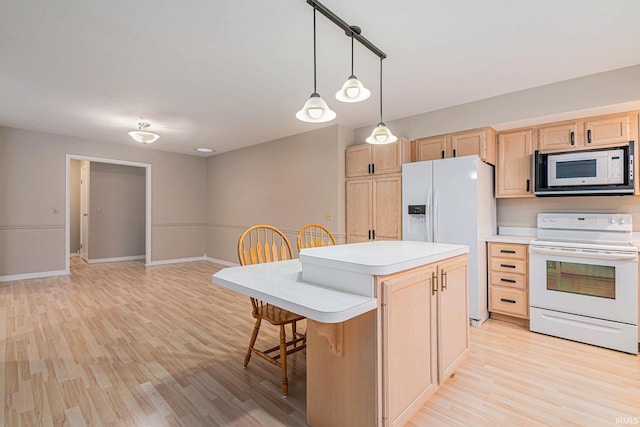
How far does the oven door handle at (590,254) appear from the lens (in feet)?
8.24

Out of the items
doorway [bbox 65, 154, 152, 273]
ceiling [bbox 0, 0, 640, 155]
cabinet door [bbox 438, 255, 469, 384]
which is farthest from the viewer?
doorway [bbox 65, 154, 152, 273]

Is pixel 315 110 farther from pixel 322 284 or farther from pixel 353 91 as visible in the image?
pixel 322 284

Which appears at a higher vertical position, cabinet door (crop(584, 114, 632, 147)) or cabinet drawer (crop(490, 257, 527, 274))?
cabinet door (crop(584, 114, 632, 147))

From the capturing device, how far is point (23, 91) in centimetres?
332

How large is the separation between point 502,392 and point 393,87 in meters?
2.81

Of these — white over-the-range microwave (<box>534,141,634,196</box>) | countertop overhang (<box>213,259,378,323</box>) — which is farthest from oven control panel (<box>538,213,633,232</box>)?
countertop overhang (<box>213,259,378,323</box>)

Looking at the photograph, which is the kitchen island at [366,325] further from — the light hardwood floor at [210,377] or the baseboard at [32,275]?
the baseboard at [32,275]

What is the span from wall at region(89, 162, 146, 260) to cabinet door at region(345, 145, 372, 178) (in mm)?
5666

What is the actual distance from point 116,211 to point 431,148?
23.1 ft

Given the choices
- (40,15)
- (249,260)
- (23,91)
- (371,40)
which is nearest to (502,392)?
(249,260)

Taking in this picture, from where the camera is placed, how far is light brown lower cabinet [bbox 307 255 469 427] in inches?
55.3

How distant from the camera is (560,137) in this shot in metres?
3.15

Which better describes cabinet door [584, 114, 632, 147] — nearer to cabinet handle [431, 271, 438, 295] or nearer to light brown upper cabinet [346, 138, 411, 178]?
light brown upper cabinet [346, 138, 411, 178]

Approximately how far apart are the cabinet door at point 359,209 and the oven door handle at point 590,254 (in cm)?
190
